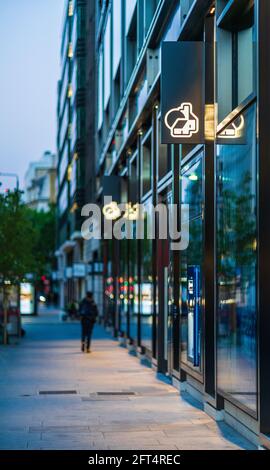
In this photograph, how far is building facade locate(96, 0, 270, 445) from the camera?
1055cm

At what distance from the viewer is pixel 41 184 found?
163 m

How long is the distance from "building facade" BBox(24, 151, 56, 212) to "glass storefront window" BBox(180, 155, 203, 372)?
429ft

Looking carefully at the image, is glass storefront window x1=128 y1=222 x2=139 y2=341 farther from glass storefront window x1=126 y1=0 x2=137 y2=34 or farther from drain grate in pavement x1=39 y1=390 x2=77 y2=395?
drain grate in pavement x1=39 y1=390 x2=77 y2=395

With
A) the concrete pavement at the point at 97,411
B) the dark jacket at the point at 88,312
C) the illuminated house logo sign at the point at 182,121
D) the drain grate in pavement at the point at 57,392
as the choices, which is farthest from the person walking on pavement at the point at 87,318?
the illuminated house logo sign at the point at 182,121

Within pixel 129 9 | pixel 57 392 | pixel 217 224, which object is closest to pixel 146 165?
pixel 129 9

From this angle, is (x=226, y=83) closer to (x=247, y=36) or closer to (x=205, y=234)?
(x=247, y=36)

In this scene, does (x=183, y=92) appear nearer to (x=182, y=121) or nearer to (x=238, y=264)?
(x=182, y=121)

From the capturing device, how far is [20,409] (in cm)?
1438

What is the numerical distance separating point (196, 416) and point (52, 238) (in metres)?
113

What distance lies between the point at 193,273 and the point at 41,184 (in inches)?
5833

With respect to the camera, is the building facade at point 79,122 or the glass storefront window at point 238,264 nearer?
the glass storefront window at point 238,264

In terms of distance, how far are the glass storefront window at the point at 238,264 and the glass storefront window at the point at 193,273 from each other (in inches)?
72.8

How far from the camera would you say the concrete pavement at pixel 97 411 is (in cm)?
1116

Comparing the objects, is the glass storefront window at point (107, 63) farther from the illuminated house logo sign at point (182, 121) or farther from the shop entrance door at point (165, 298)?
the illuminated house logo sign at point (182, 121)
